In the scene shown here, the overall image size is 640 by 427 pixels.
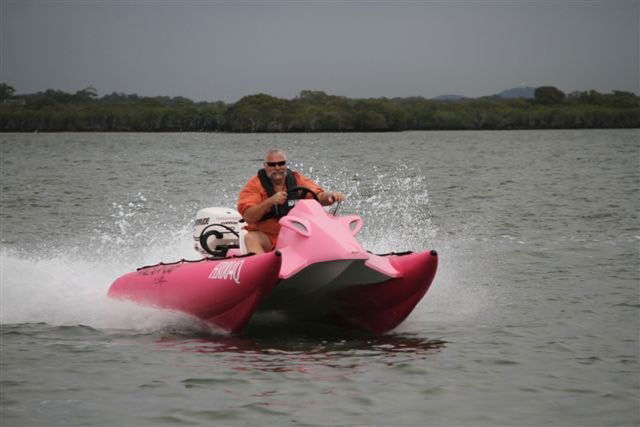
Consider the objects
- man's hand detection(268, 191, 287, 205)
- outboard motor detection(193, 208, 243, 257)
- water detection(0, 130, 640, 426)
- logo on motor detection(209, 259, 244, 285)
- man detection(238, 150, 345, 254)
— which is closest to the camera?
water detection(0, 130, 640, 426)

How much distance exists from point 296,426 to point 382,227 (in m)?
14.0

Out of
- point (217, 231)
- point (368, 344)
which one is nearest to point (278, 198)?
point (368, 344)

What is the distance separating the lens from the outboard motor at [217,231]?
43.1 feet

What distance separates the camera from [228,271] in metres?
11.1

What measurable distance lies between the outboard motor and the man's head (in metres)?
1.10

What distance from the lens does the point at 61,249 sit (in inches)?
794

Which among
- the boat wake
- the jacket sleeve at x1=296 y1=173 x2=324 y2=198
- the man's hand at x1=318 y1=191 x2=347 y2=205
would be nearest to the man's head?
the jacket sleeve at x1=296 y1=173 x2=324 y2=198

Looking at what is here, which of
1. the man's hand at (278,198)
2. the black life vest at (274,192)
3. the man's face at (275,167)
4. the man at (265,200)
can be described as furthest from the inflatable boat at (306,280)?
the man's face at (275,167)

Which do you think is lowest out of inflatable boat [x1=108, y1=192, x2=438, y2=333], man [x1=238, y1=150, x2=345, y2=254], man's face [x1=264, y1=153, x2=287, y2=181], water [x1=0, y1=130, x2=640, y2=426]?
water [x1=0, y1=130, x2=640, y2=426]

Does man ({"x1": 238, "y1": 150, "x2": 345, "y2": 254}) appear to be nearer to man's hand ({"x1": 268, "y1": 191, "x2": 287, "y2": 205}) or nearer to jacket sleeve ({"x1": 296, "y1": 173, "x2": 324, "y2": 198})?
jacket sleeve ({"x1": 296, "y1": 173, "x2": 324, "y2": 198})

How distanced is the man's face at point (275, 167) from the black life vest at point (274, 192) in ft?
0.22

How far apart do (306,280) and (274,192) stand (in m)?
1.42

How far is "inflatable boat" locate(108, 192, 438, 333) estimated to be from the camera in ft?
35.5

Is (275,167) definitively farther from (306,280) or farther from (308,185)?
(306,280)
